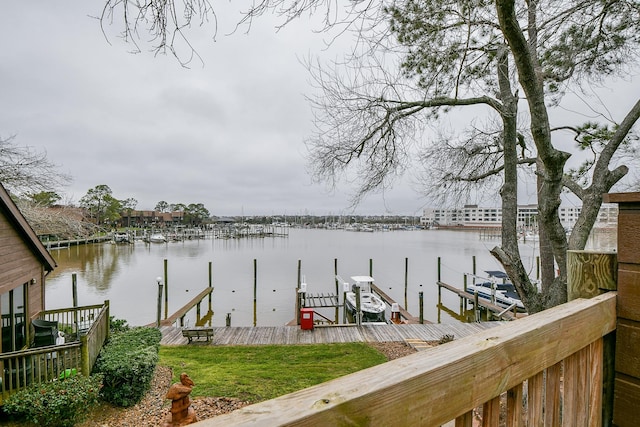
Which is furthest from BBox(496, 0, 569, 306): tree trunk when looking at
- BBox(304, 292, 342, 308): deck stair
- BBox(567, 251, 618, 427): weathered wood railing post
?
BBox(304, 292, 342, 308): deck stair

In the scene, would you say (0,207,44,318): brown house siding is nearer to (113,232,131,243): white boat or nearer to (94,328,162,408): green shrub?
(94,328,162,408): green shrub

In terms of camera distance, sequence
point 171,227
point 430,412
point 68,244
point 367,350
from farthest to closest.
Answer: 1. point 171,227
2. point 68,244
3. point 367,350
4. point 430,412

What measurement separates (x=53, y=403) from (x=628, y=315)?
7102 mm

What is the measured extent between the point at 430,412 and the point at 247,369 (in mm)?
8705

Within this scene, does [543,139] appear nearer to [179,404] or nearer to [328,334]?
[179,404]

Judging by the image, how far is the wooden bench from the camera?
10.5 m

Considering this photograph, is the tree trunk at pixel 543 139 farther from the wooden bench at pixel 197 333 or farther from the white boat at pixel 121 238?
the white boat at pixel 121 238

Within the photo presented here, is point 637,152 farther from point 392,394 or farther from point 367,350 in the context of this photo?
point 367,350

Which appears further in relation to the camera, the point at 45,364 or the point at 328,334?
the point at 328,334

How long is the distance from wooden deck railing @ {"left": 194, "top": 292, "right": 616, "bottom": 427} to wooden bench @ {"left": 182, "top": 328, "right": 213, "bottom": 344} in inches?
426

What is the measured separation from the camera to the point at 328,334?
37.3ft

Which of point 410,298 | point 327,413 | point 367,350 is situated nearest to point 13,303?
point 367,350

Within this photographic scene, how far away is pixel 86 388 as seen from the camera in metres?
5.43

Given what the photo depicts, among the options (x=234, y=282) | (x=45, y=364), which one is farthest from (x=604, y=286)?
(x=234, y=282)
